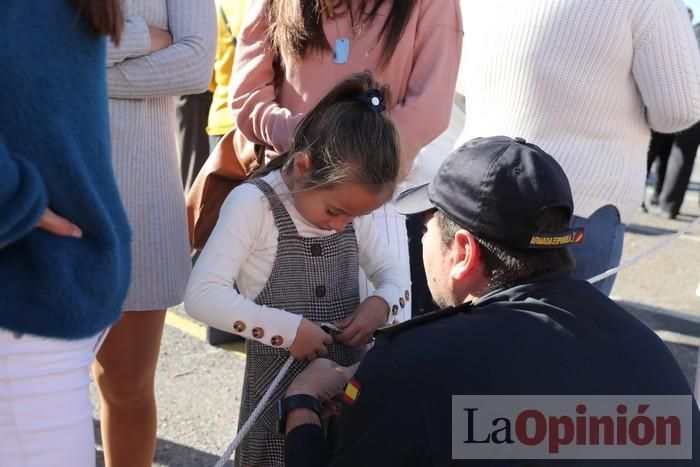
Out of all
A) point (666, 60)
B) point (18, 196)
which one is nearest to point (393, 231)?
point (666, 60)

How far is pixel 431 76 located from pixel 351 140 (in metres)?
0.53

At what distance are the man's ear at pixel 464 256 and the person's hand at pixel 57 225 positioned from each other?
72 centimetres

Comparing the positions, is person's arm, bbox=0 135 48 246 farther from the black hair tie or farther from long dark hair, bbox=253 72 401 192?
the black hair tie

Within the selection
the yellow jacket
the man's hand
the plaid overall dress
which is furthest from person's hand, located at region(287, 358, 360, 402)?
the yellow jacket

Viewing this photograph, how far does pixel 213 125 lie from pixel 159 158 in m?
1.29

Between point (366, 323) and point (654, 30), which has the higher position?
point (654, 30)

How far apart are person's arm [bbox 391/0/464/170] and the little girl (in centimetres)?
28

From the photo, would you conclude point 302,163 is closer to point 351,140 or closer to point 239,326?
point 351,140

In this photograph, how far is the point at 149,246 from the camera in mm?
2391

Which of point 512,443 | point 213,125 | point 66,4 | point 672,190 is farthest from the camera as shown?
point 672,190

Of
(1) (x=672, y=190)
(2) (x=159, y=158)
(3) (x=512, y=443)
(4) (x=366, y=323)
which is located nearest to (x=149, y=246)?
(2) (x=159, y=158)

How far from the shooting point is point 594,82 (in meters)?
2.68

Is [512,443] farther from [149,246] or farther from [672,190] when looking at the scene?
[672,190]

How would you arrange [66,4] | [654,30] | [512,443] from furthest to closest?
[654,30], [512,443], [66,4]
